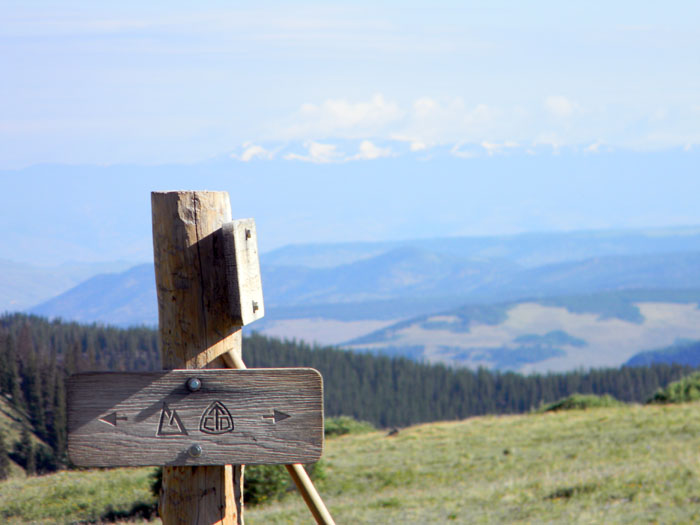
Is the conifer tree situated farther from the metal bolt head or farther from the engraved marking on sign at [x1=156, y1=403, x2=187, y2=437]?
the metal bolt head

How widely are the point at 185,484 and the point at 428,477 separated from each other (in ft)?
55.1

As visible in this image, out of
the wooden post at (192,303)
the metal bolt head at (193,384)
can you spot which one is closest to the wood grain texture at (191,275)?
the wooden post at (192,303)

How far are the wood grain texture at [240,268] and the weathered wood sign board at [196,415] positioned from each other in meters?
0.30

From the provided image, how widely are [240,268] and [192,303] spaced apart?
324mm

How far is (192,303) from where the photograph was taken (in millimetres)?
3625

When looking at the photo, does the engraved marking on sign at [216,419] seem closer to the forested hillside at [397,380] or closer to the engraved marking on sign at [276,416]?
the engraved marking on sign at [276,416]

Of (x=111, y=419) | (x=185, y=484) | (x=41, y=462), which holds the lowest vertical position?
(x=41, y=462)

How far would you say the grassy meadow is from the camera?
12.0 m

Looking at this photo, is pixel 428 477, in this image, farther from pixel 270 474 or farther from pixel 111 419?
pixel 111 419

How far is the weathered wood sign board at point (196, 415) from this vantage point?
3.56 meters

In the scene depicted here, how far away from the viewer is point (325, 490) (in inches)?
752

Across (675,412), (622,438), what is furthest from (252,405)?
(675,412)

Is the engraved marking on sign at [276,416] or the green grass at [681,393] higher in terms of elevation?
the engraved marking on sign at [276,416]

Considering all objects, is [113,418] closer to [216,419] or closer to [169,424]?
[169,424]
